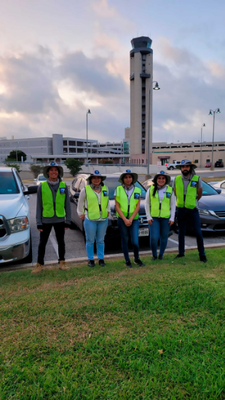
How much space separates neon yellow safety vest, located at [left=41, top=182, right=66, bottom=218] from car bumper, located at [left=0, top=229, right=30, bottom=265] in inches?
25.1

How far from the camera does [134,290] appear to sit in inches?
142

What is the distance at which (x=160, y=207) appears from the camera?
5.18 metres

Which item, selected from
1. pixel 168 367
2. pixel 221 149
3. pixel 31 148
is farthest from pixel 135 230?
pixel 31 148

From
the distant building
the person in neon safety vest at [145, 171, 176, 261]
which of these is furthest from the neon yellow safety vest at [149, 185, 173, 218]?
the distant building

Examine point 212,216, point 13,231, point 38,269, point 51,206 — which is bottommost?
point 38,269

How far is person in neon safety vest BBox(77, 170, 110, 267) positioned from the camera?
4.92m

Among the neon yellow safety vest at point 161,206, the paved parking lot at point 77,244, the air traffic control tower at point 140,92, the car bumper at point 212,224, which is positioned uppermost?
the air traffic control tower at point 140,92

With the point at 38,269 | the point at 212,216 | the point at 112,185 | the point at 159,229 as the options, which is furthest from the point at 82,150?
the point at 38,269

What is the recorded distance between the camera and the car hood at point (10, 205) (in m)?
4.88

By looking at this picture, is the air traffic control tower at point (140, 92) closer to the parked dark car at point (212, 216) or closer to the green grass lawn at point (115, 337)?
the parked dark car at point (212, 216)

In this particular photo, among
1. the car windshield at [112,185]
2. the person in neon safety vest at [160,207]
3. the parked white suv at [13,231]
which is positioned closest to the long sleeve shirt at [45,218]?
the parked white suv at [13,231]

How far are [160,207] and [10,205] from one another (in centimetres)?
271

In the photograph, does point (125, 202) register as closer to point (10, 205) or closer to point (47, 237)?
point (47, 237)

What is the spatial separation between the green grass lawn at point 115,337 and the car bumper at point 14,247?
0.70 meters
